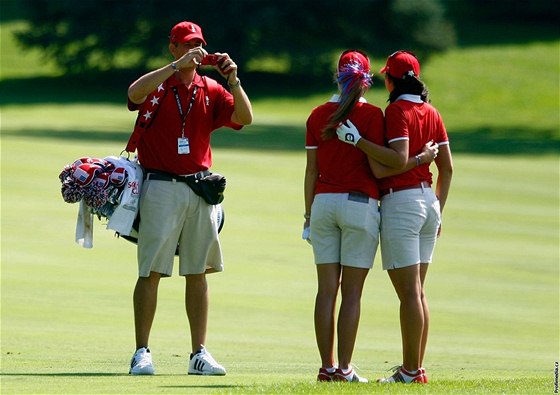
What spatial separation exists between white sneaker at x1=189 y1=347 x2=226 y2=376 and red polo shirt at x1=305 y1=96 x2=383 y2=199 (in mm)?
1295

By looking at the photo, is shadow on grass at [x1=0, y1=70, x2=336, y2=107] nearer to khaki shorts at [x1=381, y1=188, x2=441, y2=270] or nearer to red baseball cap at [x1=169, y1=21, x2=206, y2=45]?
red baseball cap at [x1=169, y1=21, x2=206, y2=45]

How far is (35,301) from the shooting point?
11.6 metres

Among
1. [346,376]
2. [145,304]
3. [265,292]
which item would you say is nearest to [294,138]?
[265,292]

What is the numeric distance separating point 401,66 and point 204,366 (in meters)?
2.14

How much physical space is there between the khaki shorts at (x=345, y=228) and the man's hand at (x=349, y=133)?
31 cm

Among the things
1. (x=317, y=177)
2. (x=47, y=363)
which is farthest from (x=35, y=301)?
(x=317, y=177)

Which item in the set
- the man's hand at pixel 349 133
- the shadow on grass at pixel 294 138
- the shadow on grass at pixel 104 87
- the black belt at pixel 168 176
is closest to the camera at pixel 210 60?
the black belt at pixel 168 176

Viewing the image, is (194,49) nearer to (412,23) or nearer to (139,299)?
(139,299)

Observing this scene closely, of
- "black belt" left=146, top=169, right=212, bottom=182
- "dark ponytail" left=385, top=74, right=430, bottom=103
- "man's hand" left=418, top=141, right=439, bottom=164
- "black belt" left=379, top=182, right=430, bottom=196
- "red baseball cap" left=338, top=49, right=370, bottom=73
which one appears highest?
"red baseball cap" left=338, top=49, right=370, bottom=73

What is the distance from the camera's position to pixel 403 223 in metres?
7.15

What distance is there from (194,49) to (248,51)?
42.4 metres

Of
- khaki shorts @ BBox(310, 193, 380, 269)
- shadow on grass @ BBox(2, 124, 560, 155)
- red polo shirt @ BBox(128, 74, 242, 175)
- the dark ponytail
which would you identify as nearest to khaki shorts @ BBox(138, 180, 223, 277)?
red polo shirt @ BBox(128, 74, 242, 175)

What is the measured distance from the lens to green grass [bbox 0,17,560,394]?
25.6 ft

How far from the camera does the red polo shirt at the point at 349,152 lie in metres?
7.14
